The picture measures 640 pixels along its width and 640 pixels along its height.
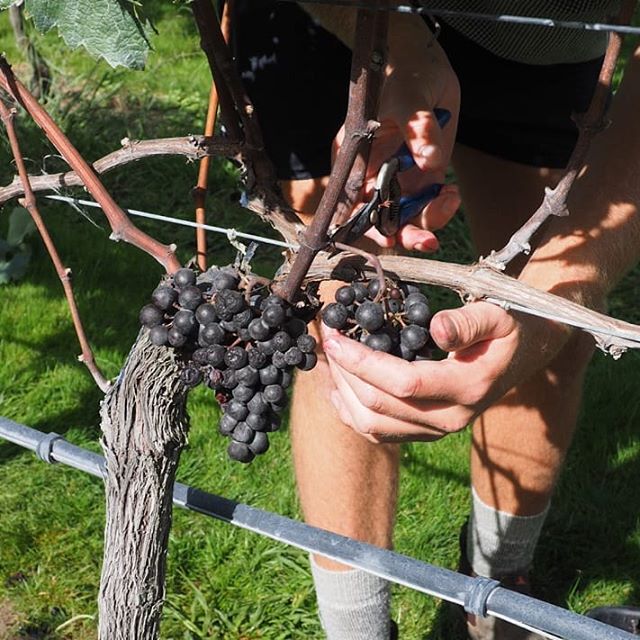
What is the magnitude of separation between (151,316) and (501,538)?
50.3 inches

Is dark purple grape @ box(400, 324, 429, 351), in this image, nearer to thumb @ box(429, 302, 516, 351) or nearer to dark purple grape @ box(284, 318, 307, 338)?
thumb @ box(429, 302, 516, 351)

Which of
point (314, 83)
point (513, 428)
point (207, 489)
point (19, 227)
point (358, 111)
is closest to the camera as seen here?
point (358, 111)

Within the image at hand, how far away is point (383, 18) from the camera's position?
3.47 ft

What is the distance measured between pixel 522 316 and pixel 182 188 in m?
2.87

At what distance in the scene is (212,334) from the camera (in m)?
1.08

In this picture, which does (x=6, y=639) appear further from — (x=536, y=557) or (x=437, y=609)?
(x=536, y=557)

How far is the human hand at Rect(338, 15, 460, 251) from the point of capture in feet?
4.43

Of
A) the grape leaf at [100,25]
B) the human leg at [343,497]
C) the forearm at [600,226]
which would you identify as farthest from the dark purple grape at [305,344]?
the human leg at [343,497]

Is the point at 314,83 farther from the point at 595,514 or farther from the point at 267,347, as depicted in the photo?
the point at 595,514

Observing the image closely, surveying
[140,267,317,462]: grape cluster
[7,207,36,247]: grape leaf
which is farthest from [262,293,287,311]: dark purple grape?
[7,207,36,247]: grape leaf

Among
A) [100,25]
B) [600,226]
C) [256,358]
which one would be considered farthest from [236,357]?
[600,226]

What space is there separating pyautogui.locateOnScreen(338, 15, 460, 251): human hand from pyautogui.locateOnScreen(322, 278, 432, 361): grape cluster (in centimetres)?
21

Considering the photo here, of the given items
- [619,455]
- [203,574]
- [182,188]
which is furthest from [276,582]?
[182,188]

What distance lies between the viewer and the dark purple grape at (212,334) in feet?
3.54
